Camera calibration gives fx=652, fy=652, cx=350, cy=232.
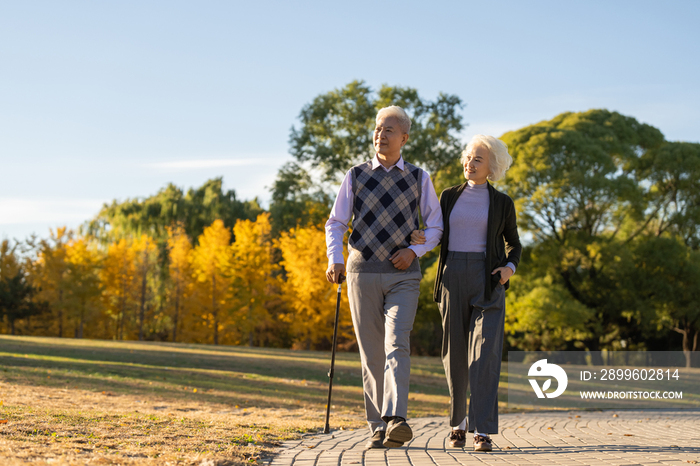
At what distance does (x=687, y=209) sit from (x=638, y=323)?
18.3 feet

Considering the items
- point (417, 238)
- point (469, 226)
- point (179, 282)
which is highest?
point (469, 226)

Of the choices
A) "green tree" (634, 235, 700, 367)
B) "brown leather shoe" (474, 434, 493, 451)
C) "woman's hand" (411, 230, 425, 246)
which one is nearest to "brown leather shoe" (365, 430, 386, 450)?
"brown leather shoe" (474, 434, 493, 451)

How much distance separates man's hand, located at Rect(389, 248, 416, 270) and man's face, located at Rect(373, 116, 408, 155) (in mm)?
748

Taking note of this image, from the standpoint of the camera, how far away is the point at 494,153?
16.6ft

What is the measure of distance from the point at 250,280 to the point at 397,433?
3049cm

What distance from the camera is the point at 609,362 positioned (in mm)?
30469

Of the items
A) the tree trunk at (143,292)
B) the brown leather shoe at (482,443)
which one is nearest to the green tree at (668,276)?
the brown leather shoe at (482,443)

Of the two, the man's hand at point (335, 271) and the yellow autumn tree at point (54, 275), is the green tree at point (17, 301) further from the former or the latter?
the man's hand at point (335, 271)

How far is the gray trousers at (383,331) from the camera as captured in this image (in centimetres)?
454

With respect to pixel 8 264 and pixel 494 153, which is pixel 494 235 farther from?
pixel 8 264

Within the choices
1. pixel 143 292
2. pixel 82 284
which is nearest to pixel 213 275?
pixel 143 292

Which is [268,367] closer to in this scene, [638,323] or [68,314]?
[638,323]

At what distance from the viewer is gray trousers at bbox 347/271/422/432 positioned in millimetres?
4536

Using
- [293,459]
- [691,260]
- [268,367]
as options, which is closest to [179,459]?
[293,459]
